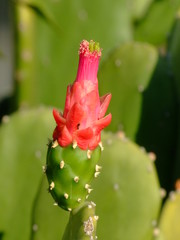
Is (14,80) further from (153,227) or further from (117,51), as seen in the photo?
(153,227)

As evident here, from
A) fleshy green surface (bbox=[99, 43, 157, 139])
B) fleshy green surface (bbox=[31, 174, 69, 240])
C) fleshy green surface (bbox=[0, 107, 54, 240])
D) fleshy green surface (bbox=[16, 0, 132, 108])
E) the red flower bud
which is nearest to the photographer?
the red flower bud

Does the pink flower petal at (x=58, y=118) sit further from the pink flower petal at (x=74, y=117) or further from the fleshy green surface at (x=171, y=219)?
the fleshy green surface at (x=171, y=219)

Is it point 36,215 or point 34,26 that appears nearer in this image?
point 36,215

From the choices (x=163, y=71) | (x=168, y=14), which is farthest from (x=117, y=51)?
(x=168, y=14)

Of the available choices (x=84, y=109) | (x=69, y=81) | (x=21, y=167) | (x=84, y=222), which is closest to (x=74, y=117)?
(x=84, y=109)

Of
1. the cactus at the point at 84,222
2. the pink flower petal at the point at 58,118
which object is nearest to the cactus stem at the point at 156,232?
the cactus at the point at 84,222

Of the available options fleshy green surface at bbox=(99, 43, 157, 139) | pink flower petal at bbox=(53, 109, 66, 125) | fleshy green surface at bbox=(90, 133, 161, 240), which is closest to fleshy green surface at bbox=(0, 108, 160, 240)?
fleshy green surface at bbox=(90, 133, 161, 240)

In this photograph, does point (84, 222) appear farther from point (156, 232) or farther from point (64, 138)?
point (156, 232)

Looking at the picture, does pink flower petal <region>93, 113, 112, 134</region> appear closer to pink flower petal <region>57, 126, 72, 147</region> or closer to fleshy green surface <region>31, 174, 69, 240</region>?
pink flower petal <region>57, 126, 72, 147</region>
